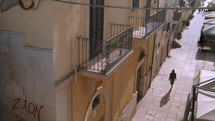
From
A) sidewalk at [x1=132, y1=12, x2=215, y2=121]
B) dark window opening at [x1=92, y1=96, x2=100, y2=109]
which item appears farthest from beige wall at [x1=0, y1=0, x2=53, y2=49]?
sidewalk at [x1=132, y1=12, x2=215, y2=121]

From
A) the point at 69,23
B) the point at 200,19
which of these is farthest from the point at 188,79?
the point at 200,19

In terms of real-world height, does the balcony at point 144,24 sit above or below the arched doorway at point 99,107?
above

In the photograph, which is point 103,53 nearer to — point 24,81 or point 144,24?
point 24,81

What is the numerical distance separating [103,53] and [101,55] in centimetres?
22

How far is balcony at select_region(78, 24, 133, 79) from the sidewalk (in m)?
8.02

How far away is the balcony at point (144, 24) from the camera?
1361 cm

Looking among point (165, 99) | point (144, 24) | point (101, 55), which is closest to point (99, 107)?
point (101, 55)

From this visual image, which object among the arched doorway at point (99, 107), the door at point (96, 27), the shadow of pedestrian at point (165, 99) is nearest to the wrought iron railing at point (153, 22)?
the arched doorway at point (99, 107)

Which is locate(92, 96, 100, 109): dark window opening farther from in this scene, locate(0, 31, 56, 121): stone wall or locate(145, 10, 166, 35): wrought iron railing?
locate(145, 10, 166, 35): wrought iron railing

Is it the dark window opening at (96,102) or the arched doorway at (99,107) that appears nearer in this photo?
the arched doorway at (99,107)

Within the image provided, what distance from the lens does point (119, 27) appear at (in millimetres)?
11992

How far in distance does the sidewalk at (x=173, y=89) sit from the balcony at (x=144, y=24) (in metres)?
5.85

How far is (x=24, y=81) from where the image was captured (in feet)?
26.3

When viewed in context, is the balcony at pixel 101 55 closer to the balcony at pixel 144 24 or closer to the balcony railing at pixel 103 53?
the balcony railing at pixel 103 53
